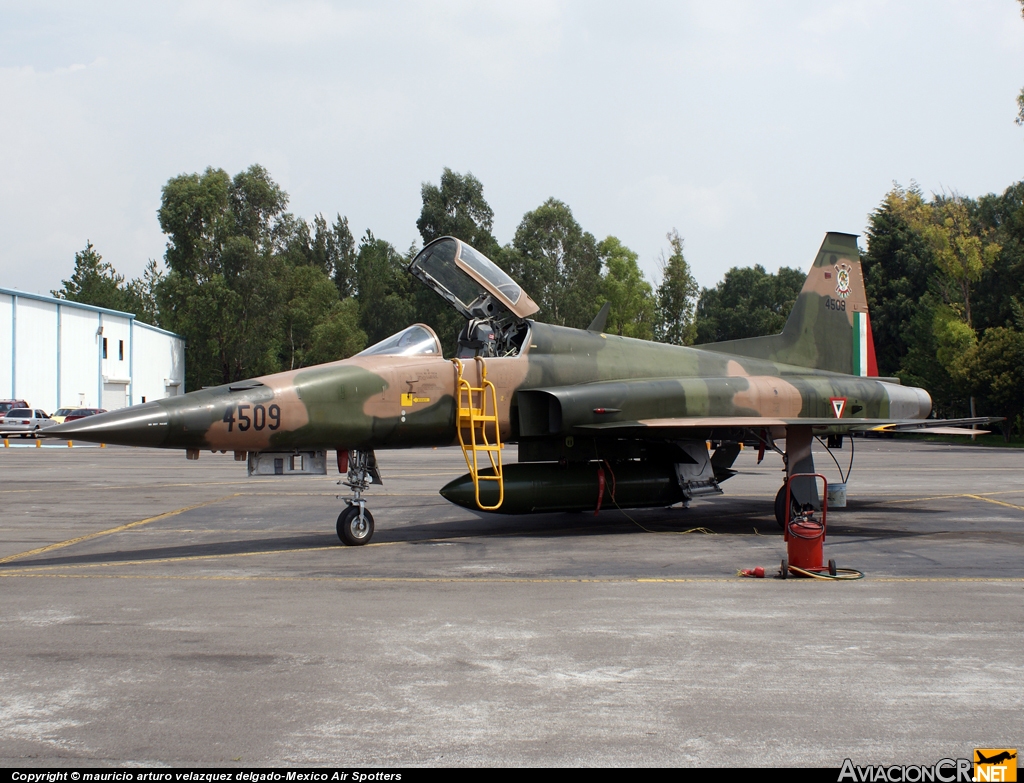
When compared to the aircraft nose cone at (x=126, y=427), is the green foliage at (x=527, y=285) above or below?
above

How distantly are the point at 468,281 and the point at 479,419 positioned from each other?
216cm

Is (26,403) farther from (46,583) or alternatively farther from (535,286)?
(46,583)

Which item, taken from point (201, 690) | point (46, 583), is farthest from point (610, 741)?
point (46, 583)

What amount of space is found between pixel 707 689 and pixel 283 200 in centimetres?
7300

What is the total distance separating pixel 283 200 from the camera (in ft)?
240

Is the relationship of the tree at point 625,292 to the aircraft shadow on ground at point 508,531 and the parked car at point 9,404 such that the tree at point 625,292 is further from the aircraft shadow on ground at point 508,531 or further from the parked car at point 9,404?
the aircraft shadow on ground at point 508,531

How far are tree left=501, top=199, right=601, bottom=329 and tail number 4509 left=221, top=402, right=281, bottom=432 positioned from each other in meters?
57.2

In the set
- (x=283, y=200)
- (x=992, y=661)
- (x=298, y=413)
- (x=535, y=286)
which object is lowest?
(x=992, y=661)

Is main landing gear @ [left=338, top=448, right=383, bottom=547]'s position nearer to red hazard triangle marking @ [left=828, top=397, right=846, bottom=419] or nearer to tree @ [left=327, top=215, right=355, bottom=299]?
red hazard triangle marking @ [left=828, top=397, right=846, bottom=419]

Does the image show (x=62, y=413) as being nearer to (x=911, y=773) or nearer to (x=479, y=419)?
(x=479, y=419)

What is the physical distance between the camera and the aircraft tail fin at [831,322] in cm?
1557

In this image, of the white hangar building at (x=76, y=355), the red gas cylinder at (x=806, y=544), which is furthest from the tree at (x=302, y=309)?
the red gas cylinder at (x=806, y=544)

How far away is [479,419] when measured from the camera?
444 inches

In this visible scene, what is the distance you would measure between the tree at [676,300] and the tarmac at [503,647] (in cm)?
6050
